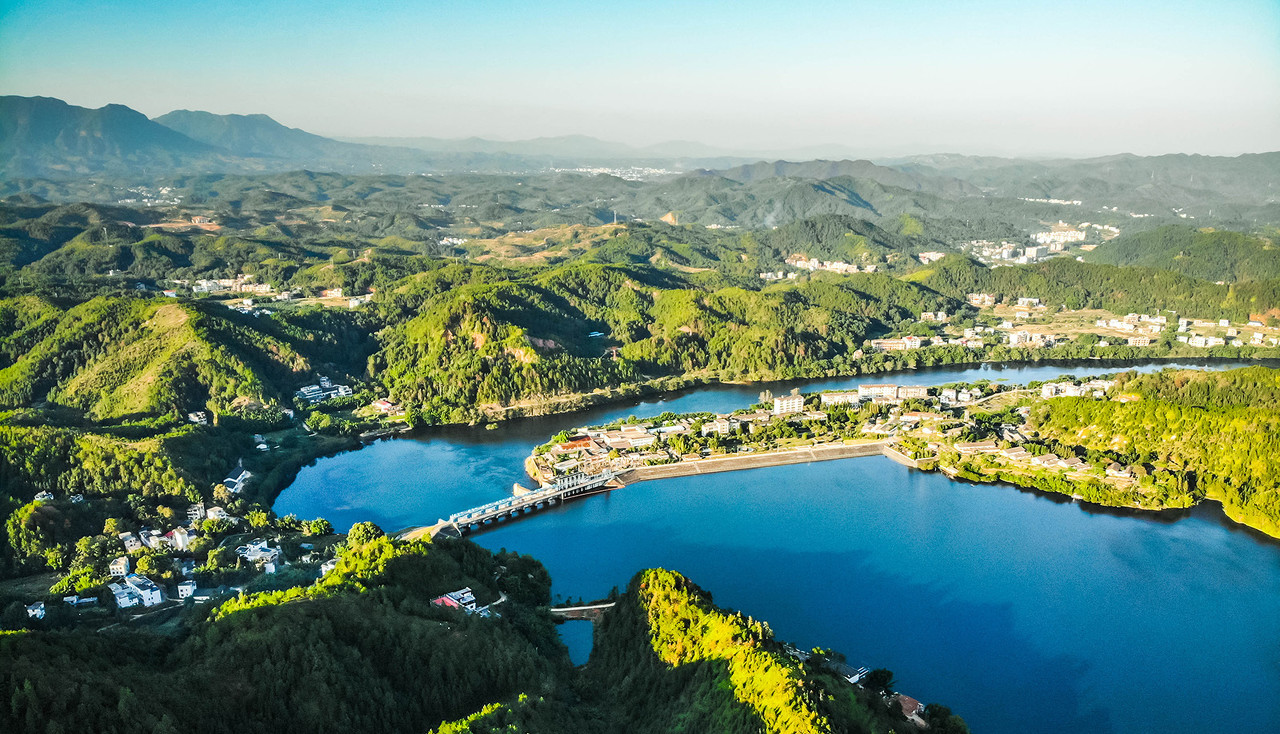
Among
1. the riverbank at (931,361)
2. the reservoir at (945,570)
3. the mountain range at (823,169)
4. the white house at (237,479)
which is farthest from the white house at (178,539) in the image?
the mountain range at (823,169)

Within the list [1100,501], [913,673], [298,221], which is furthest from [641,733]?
[298,221]

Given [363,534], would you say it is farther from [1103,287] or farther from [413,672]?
[1103,287]

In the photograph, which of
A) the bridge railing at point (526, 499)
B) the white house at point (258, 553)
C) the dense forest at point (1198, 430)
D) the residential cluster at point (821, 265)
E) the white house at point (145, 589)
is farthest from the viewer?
the residential cluster at point (821, 265)

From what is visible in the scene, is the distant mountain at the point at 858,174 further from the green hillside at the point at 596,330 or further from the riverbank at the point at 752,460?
the riverbank at the point at 752,460

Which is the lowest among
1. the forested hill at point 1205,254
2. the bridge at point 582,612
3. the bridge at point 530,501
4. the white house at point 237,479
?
the bridge at point 530,501

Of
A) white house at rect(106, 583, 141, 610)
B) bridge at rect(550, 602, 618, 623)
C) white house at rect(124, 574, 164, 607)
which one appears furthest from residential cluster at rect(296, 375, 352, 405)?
bridge at rect(550, 602, 618, 623)
